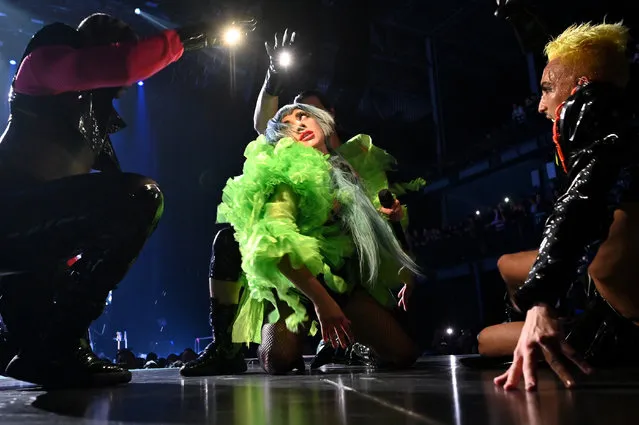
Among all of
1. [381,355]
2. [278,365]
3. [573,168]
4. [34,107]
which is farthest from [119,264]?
[573,168]

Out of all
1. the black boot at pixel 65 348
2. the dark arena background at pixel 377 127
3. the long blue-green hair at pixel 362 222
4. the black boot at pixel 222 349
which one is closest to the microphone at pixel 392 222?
the long blue-green hair at pixel 362 222

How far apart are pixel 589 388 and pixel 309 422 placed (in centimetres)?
58

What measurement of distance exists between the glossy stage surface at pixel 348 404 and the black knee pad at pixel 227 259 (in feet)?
2.40

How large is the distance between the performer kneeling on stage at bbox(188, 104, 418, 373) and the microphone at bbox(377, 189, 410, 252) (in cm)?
17

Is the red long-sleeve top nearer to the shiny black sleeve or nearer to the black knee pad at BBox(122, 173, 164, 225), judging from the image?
the black knee pad at BBox(122, 173, 164, 225)

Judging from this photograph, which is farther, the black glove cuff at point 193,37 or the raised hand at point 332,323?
the black glove cuff at point 193,37

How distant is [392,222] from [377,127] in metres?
8.22

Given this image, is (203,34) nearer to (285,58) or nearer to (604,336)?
(285,58)

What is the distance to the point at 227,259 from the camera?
2105 millimetres

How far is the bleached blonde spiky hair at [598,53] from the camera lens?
4.30 feet

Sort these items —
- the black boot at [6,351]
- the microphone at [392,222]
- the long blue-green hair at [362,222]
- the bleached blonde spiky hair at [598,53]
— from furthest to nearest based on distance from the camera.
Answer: the microphone at [392,222] → the long blue-green hair at [362,222] → the black boot at [6,351] → the bleached blonde spiky hair at [598,53]

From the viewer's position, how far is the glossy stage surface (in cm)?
77

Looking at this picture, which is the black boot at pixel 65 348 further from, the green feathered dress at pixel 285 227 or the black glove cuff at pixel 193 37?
the black glove cuff at pixel 193 37

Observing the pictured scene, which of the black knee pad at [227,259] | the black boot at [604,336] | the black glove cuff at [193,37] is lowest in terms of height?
the black boot at [604,336]
